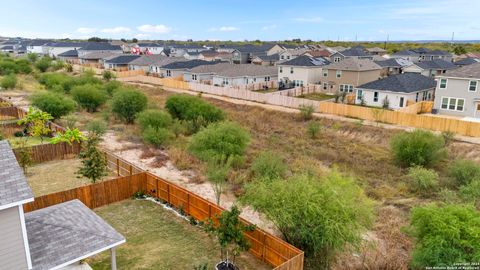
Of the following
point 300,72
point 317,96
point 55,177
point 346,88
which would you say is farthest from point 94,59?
point 55,177

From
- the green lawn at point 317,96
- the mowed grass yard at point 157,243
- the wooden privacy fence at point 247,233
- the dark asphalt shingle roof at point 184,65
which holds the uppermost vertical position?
the dark asphalt shingle roof at point 184,65

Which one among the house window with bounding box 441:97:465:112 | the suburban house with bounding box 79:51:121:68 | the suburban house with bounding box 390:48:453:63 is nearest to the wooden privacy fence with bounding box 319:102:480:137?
the house window with bounding box 441:97:465:112

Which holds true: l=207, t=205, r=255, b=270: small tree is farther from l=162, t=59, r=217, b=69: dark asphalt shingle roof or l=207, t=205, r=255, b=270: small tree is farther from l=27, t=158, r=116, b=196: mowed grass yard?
l=162, t=59, r=217, b=69: dark asphalt shingle roof

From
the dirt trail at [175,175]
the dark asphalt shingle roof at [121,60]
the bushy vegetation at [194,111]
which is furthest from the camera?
the dark asphalt shingle roof at [121,60]

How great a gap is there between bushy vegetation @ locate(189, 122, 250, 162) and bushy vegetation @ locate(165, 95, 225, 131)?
1147cm

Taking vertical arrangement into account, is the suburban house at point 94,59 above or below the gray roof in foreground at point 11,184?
above

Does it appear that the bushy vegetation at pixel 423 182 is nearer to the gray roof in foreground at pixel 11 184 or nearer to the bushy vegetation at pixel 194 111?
the bushy vegetation at pixel 194 111

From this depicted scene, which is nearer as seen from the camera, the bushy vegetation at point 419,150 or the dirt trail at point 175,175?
the dirt trail at point 175,175

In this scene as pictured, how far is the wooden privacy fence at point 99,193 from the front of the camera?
18250mm

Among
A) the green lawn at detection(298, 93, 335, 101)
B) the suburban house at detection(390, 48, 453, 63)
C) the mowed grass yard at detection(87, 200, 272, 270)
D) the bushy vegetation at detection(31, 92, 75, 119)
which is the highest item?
the suburban house at detection(390, 48, 453, 63)

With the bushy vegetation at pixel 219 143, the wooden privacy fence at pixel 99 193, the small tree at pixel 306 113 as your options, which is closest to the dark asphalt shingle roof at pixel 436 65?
the small tree at pixel 306 113

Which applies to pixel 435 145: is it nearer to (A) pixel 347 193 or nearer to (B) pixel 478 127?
(B) pixel 478 127

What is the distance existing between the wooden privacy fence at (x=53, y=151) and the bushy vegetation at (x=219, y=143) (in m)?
10.4

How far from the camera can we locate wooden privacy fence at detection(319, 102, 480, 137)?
34469 millimetres
